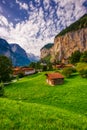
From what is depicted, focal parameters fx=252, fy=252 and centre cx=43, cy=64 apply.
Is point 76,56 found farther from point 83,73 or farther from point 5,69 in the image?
point 5,69

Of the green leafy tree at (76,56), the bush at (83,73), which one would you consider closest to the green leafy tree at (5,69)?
the bush at (83,73)

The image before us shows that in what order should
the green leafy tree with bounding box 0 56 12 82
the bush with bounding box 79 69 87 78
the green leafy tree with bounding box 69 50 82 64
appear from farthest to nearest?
the green leafy tree with bounding box 69 50 82 64, the green leafy tree with bounding box 0 56 12 82, the bush with bounding box 79 69 87 78

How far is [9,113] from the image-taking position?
23203 millimetres

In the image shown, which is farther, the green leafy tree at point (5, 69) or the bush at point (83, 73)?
the green leafy tree at point (5, 69)

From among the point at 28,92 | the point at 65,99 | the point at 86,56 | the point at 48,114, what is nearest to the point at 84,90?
the point at 65,99

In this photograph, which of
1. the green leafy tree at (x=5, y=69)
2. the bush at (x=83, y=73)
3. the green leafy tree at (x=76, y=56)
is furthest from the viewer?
the green leafy tree at (x=76, y=56)

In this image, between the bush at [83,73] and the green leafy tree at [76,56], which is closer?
the bush at [83,73]

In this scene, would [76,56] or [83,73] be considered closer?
[83,73]

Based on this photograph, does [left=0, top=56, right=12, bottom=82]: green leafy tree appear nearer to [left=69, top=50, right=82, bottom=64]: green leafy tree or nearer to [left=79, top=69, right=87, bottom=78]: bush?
[left=79, top=69, right=87, bottom=78]: bush

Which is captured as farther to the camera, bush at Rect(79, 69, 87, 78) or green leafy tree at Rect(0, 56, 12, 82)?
green leafy tree at Rect(0, 56, 12, 82)

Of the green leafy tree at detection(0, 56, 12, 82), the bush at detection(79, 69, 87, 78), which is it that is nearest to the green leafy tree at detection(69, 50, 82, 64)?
the green leafy tree at detection(0, 56, 12, 82)

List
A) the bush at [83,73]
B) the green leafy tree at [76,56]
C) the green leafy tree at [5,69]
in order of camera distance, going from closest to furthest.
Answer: the bush at [83,73]
the green leafy tree at [5,69]
the green leafy tree at [76,56]

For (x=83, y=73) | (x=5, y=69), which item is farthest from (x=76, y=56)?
(x=5, y=69)

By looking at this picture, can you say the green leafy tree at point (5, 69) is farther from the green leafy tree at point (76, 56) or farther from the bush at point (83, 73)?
the green leafy tree at point (76, 56)
